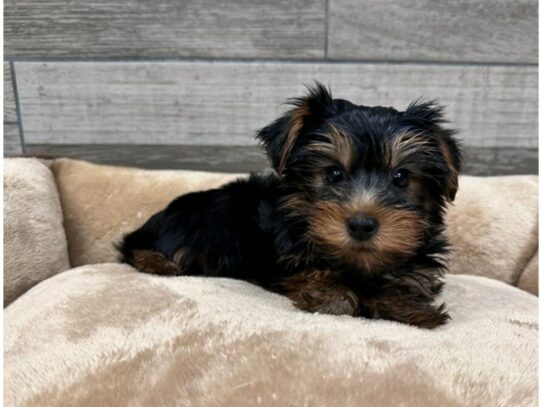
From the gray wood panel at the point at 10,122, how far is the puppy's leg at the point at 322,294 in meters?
2.24

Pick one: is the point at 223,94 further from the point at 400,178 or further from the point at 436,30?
the point at 400,178

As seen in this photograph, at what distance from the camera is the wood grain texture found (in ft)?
11.6

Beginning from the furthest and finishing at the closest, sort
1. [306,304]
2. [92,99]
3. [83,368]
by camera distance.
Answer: [92,99], [306,304], [83,368]

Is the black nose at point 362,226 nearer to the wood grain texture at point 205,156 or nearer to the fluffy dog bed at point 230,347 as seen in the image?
the fluffy dog bed at point 230,347

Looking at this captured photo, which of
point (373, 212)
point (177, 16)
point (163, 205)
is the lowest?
point (163, 205)

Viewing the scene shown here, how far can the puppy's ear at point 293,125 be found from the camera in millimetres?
2113

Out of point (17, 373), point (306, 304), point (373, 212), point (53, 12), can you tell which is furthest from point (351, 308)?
point (53, 12)

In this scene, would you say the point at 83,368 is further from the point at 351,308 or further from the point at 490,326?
the point at 490,326

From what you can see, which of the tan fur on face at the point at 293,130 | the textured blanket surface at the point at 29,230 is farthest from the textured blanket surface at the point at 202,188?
the tan fur on face at the point at 293,130

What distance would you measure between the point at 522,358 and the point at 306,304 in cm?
70

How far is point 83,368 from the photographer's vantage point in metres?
1.57

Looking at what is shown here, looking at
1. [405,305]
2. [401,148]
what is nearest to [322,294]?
[405,305]

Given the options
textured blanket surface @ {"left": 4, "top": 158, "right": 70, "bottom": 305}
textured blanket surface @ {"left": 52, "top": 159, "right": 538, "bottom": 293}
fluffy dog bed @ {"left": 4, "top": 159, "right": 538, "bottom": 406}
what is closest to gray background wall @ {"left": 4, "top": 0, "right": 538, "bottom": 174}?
textured blanket surface @ {"left": 52, "top": 159, "right": 538, "bottom": 293}

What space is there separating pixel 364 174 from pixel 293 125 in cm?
33
